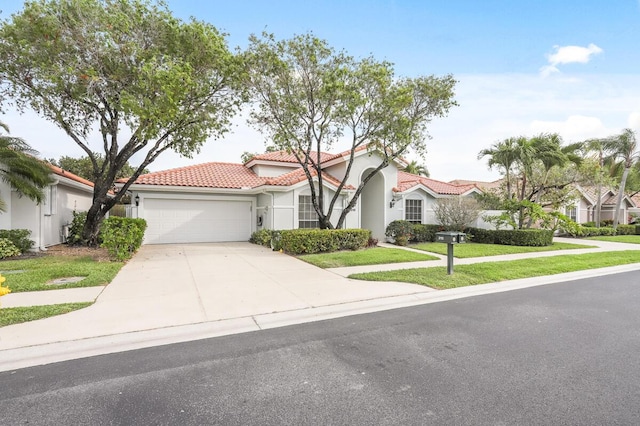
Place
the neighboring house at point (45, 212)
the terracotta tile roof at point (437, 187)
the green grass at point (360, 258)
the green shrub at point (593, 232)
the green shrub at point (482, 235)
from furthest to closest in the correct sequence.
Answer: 1. the green shrub at point (593, 232)
2. the terracotta tile roof at point (437, 187)
3. the green shrub at point (482, 235)
4. the neighboring house at point (45, 212)
5. the green grass at point (360, 258)

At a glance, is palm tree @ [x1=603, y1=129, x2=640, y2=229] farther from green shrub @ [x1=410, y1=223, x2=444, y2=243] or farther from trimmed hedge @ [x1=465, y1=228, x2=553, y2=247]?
green shrub @ [x1=410, y1=223, x2=444, y2=243]

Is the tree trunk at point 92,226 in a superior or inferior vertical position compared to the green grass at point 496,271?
superior

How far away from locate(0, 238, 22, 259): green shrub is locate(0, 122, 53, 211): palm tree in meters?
1.12

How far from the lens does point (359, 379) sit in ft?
11.4

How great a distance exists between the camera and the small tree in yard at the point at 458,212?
16.9m

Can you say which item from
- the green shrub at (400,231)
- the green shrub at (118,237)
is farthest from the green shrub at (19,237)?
the green shrub at (400,231)

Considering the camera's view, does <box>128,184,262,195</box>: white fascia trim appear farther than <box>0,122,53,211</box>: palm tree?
Yes

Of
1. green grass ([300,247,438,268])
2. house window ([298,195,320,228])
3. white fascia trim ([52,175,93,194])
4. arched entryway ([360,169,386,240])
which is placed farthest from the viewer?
arched entryway ([360,169,386,240])

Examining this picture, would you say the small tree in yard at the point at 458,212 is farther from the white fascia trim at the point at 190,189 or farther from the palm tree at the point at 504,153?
the white fascia trim at the point at 190,189

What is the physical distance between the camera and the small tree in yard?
55.4 ft

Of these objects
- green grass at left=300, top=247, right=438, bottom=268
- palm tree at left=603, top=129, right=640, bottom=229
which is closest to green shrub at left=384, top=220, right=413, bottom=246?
green grass at left=300, top=247, right=438, bottom=268

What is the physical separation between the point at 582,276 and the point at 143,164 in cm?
1620

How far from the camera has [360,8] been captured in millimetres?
10594

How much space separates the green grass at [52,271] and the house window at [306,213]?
8174 millimetres
